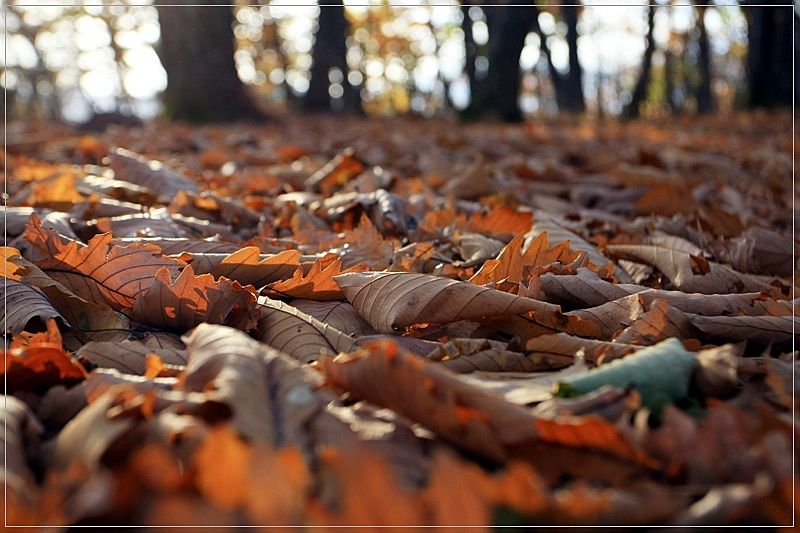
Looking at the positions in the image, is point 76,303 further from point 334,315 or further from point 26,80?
point 26,80

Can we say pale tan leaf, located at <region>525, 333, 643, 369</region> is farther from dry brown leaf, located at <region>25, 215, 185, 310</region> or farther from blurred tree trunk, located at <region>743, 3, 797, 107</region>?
blurred tree trunk, located at <region>743, 3, 797, 107</region>

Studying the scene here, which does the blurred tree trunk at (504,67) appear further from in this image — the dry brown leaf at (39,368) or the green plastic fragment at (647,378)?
the dry brown leaf at (39,368)

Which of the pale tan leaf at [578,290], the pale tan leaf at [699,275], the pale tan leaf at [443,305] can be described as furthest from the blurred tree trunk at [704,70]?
the pale tan leaf at [443,305]

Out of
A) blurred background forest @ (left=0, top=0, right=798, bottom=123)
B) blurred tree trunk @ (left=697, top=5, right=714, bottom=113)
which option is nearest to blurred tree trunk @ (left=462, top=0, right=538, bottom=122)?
blurred background forest @ (left=0, top=0, right=798, bottom=123)

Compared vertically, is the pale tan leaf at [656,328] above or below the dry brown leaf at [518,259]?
below

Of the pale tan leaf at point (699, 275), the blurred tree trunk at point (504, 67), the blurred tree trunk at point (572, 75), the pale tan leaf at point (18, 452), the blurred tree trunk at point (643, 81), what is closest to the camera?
the pale tan leaf at point (18, 452)

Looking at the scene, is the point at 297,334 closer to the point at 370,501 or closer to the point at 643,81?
the point at 370,501

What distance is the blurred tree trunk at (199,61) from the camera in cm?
819

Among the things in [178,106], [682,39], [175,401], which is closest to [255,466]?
[175,401]

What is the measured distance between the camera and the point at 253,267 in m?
1.59

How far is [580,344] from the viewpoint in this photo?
1227mm

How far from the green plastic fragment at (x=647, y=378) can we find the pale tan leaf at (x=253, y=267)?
2.64 feet

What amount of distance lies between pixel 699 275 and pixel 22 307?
1.56 m

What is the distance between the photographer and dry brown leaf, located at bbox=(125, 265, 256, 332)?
1.35 meters
